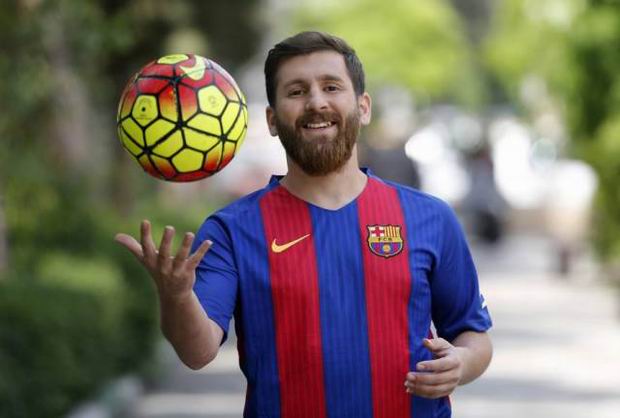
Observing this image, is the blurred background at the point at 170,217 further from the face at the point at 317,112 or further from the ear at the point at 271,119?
the face at the point at 317,112

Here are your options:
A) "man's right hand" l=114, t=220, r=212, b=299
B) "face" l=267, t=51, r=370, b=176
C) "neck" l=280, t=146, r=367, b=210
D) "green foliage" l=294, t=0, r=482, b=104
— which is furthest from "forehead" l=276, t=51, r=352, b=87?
"green foliage" l=294, t=0, r=482, b=104

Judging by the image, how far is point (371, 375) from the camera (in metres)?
4.18

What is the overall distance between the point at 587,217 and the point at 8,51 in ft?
39.7

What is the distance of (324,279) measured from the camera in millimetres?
4195

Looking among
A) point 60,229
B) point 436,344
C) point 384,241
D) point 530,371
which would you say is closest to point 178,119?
point 384,241

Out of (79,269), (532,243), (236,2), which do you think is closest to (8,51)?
(79,269)

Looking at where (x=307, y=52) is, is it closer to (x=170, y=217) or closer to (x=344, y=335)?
(x=344, y=335)

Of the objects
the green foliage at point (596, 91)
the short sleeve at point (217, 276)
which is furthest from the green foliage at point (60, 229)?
the green foliage at point (596, 91)

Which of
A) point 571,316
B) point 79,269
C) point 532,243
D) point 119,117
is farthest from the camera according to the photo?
point 532,243

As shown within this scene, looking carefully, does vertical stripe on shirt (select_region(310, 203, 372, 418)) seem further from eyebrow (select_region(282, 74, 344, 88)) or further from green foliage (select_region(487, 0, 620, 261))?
green foliage (select_region(487, 0, 620, 261))

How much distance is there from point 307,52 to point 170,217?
14.0 m

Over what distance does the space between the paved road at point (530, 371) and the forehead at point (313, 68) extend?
7078mm

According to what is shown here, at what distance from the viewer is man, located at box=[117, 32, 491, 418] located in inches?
164

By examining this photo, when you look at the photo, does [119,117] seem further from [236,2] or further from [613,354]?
[236,2]
